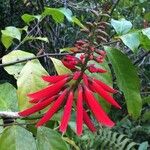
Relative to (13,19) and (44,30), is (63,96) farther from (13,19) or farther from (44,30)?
(13,19)

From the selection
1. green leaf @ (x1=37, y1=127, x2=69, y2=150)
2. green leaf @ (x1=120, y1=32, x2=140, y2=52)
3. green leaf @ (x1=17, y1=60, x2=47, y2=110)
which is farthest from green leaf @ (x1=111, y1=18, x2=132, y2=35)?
green leaf @ (x1=37, y1=127, x2=69, y2=150)

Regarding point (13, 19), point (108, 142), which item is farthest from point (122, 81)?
point (13, 19)

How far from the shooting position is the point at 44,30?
3.66 m

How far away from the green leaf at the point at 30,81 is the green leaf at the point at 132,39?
0.73 ft

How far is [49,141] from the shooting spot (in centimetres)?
96

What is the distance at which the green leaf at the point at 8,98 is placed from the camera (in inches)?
46.9

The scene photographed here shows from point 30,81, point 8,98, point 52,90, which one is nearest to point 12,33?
point 8,98

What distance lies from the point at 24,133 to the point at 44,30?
9.05ft

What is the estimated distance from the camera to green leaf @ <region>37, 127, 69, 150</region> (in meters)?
0.95

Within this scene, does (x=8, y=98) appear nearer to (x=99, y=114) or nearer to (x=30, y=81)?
(x=30, y=81)

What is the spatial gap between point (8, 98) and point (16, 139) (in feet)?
1.11

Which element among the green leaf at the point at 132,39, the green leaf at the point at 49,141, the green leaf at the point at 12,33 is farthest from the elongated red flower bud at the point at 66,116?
the green leaf at the point at 12,33

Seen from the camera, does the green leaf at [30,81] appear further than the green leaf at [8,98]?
No

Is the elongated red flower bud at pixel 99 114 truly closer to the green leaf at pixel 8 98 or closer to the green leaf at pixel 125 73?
the green leaf at pixel 125 73
